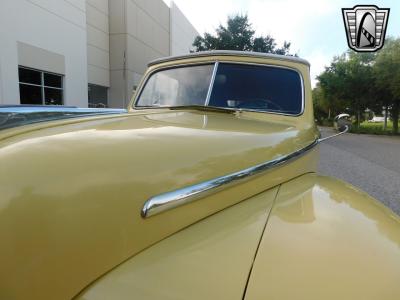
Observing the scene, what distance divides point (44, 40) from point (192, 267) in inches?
627

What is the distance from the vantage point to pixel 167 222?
120 centimetres

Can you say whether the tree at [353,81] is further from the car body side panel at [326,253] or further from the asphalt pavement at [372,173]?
the car body side panel at [326,253]

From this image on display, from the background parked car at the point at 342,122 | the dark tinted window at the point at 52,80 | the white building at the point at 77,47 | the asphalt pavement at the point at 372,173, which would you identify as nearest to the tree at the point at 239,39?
the white building at the point at 77,47

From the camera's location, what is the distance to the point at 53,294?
3.06ft

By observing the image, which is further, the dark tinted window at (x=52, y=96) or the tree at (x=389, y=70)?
the tree at (x=389, y=70)

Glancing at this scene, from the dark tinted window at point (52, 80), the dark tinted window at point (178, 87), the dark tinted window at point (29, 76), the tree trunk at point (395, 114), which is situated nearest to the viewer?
the dark tinted window at point (178, 87)

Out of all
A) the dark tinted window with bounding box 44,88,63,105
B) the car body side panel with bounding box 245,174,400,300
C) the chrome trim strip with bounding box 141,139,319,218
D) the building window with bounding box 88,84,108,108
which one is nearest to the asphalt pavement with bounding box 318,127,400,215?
the car body side panel with bounding box 245,174,400,300

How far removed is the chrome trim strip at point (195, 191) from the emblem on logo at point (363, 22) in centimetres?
1076

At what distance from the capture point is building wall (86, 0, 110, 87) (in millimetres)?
20312

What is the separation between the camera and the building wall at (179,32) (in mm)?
31609

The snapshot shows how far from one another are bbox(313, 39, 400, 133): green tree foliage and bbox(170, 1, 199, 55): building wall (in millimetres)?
12809

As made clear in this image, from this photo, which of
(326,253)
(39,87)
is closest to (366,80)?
(39,87)

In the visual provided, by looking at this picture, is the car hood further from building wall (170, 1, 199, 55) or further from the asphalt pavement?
building wall (170, 1, 199, 55)

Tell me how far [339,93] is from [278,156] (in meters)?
29.2
